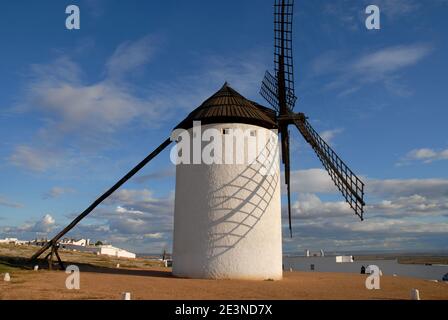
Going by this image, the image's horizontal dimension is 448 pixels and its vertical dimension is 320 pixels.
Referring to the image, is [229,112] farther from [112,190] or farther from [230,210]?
[112,190]

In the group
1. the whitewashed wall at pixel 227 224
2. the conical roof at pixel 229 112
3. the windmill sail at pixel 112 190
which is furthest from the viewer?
the windmill sail at pixel 112 190

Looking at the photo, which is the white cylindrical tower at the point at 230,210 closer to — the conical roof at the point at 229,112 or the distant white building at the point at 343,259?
the conical roof at the point at 229,112

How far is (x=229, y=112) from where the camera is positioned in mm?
20547

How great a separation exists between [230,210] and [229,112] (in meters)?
5.09

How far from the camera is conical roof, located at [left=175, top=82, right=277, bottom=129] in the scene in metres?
20.4

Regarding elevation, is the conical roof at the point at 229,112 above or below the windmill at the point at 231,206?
above

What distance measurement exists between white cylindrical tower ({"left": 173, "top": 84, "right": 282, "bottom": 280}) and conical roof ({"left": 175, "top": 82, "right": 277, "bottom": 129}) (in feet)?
0.17

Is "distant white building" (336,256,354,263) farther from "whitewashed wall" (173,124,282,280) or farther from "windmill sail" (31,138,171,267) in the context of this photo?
"windmill sail" (31,138,171,267)

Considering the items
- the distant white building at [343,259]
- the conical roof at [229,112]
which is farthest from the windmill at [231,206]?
the distant white building at [343,259]

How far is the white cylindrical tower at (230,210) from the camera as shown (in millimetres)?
19297

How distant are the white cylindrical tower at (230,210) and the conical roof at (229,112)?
52 millimetres

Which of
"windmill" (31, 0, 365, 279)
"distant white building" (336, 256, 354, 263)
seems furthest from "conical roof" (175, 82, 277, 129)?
"distant white building" (336, 256, 354, 263)
